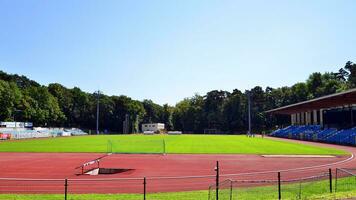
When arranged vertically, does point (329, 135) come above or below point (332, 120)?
below

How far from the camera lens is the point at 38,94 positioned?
138875 mm

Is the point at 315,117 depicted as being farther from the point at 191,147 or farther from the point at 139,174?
the point at 139,174

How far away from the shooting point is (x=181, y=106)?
191375 millimetres

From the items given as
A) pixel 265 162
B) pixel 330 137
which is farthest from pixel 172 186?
pixel 330 137

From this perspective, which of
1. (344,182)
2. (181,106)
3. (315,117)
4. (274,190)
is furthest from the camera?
(181,106)

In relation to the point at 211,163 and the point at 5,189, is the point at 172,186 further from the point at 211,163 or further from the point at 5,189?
the point at 211,163

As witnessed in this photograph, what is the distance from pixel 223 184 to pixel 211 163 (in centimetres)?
1304

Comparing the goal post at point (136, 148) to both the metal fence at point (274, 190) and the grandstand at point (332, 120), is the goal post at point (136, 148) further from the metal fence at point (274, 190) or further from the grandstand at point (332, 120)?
the metal fence at point (274, 190)

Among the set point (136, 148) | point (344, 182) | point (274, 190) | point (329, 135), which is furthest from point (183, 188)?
point (329, 135)

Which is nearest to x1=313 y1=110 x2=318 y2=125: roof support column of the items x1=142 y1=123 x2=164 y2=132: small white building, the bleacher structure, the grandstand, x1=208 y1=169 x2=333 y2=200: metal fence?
the grandstand

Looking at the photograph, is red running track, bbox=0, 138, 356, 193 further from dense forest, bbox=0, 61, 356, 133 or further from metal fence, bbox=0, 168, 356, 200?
dense forest, bbox=0, 61, 356, 133

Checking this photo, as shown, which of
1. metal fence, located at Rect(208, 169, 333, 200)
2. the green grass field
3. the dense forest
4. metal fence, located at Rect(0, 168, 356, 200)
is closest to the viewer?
metal fence, located at Rect(208, 169, 333, 200)

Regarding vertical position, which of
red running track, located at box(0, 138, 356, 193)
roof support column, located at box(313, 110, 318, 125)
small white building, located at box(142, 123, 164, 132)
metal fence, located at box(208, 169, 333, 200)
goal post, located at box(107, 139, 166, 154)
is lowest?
red running track, located at box(0, 138, 356, 193)

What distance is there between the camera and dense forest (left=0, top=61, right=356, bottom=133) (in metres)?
137
